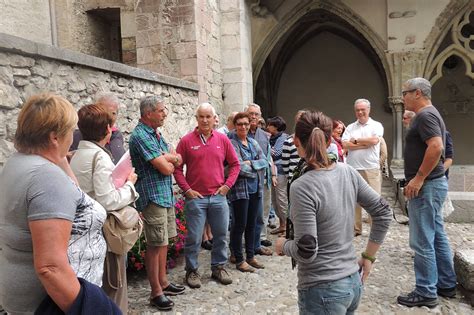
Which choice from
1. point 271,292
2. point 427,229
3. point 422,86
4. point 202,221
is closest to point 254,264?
point 271,292

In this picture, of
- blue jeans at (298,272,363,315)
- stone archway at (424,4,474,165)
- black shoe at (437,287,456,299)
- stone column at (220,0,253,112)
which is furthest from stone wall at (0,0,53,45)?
stone archway at (424,4,474,165)

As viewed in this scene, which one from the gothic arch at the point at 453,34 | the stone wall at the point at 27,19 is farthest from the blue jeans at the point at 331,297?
the gothic arch at the point at 453,34

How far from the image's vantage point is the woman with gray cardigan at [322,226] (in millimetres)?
1669

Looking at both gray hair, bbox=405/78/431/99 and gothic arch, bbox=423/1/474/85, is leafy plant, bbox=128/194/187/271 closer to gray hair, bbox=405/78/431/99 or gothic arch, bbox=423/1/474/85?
gray hair, bbox=405/78/431/99

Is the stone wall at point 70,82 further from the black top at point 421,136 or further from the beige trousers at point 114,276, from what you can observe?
the black top at point 421,136

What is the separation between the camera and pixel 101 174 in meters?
2.20

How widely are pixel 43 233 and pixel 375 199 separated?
1.35m

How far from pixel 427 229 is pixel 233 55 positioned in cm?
531

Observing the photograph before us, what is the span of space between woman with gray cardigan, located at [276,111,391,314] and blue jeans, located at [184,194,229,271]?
5.81ft

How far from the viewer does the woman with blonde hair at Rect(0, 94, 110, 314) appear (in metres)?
1.33

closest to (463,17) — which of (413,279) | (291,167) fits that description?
(291,167)

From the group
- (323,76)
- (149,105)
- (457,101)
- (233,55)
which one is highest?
(323,76)

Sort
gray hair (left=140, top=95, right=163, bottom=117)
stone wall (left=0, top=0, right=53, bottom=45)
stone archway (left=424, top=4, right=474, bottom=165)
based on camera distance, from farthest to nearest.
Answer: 1. stone archway (left=424, top=4, right=474, bottom=165)
2. stone wall (left=0, top=0, right=53, bottom=45)
3. gray hair (left=140, top=95, right=163, bottom=117)

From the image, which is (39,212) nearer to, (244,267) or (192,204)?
(192,204)
